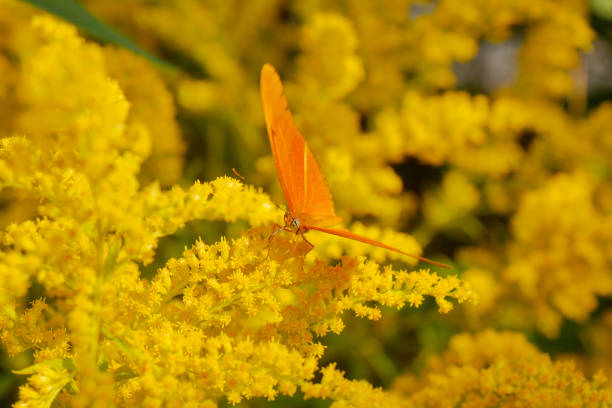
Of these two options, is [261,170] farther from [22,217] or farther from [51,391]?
[51,391]

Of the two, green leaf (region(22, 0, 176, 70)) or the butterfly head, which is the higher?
green leaf (region(22, 0, 176, 70))

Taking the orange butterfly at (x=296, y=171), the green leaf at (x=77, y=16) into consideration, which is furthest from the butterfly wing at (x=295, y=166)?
the green leaf at (x=77, y=16)

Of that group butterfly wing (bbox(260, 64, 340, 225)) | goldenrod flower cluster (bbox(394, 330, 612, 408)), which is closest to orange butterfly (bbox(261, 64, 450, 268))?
butterfly wing (bbox(260, 64, 340, 225))

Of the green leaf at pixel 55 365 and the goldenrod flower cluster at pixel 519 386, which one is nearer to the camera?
the green leaf at pixel 55 365

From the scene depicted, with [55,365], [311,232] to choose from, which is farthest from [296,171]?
[55,365]

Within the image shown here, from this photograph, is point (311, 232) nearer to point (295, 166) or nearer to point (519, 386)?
point (295, 166)

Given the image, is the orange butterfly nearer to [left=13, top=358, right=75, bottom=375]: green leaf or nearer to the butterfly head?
the butterfly head

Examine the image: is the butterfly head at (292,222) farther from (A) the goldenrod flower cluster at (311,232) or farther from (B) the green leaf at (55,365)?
(B) the green leaf at (55,365)
